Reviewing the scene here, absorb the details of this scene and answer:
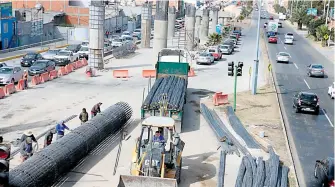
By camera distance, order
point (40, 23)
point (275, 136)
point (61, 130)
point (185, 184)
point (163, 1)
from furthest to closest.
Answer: point (40, 23)
point (163, 1)
point (275, 136)
point (61, 130)
point (185, 184)

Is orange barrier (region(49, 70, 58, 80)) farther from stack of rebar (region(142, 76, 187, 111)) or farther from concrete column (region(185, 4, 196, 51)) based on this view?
concrete column (region(185, 4, 196, 51))

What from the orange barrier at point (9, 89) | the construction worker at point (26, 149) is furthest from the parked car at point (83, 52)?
the construction worker at point (26, 149)

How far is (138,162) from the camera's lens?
16516 millimetres

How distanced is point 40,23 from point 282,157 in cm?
5156

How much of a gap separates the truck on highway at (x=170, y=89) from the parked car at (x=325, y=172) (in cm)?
773

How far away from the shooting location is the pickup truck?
156 feet

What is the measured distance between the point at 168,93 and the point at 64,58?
72.8 ft

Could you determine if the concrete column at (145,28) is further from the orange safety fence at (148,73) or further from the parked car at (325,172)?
the parked car at (325,172)

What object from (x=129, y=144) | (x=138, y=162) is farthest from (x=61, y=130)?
(x=138, y=162)

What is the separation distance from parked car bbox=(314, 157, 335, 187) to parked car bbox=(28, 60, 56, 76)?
87.4 ft

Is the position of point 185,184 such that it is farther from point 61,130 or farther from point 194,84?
point 194,84

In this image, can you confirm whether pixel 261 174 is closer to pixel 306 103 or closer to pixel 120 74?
pixel 306 103

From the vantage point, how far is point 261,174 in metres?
17.2

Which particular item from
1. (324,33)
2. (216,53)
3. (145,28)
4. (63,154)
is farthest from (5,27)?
(324,33)
